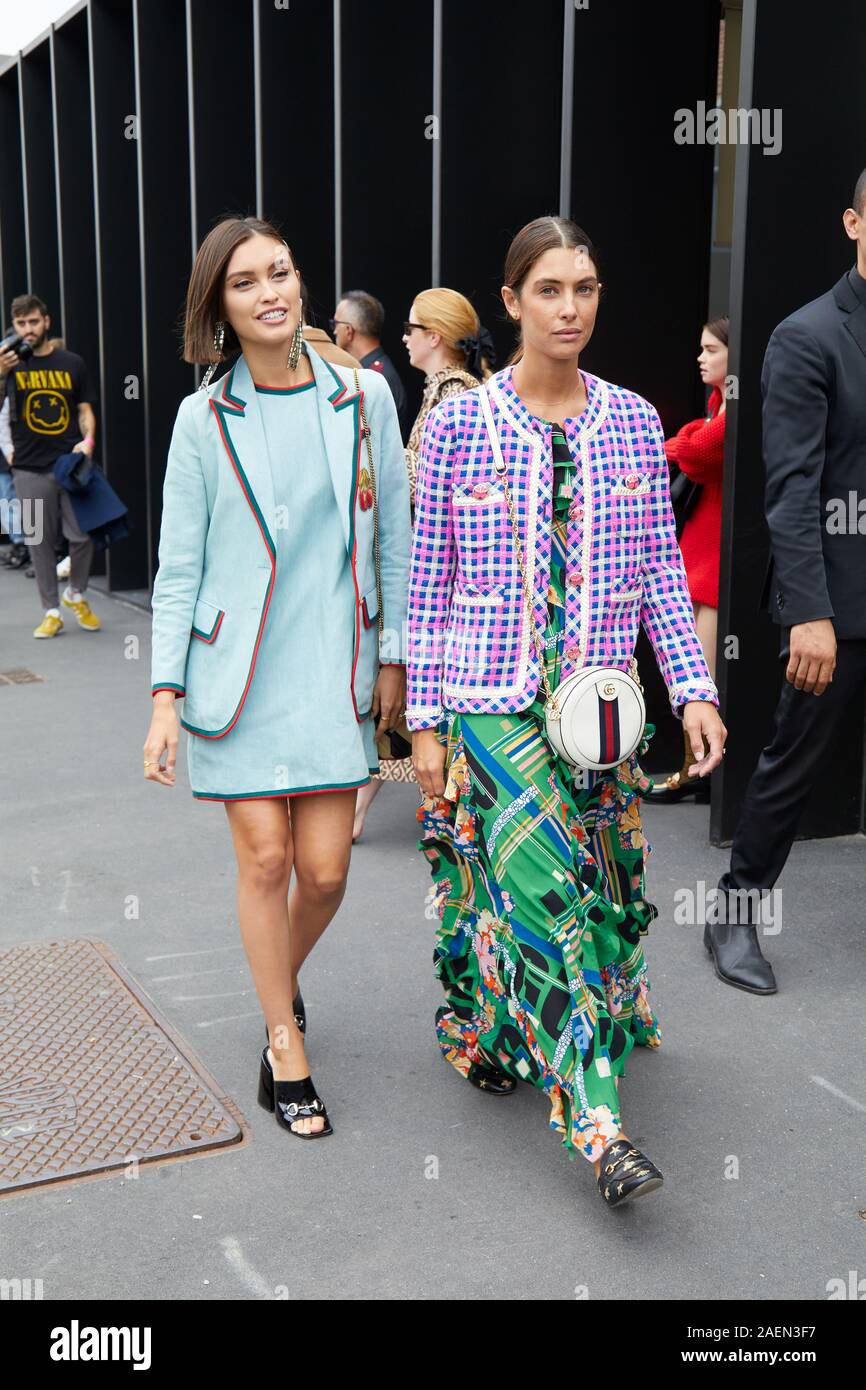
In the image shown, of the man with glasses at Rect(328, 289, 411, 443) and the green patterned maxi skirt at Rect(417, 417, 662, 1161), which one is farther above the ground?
the man with glasses at Rect(328, 289, 411, 443)

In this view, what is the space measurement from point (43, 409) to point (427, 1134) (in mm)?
8259

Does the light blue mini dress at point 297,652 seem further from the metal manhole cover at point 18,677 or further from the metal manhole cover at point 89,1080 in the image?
the metal manhole cover at point 18,677

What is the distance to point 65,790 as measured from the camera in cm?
641

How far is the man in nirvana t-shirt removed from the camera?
1043cm

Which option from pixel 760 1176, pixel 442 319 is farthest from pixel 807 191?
pixel 760 1176

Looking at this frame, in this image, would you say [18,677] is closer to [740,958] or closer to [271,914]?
[740,958]

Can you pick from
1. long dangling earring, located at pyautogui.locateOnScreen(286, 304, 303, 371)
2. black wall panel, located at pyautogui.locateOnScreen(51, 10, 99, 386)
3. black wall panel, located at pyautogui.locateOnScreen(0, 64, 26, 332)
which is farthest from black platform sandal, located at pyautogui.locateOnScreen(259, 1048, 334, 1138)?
black wall panel, located at pyautogui.locateOnScreen(0, 64, 26, 332)

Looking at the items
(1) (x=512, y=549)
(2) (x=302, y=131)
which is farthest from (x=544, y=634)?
(2) (x=302, y=131)

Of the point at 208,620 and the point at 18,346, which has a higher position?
the point at 18,346

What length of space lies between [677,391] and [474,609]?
374 centimetres

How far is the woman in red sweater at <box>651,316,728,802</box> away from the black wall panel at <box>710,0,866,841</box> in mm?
403

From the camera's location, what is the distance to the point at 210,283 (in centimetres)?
316

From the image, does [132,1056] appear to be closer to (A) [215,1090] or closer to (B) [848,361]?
(A) [215,1090]

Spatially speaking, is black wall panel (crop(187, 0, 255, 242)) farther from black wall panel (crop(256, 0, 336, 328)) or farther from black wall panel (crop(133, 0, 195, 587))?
black wall panel (crop(133, 0, 195, 587))
